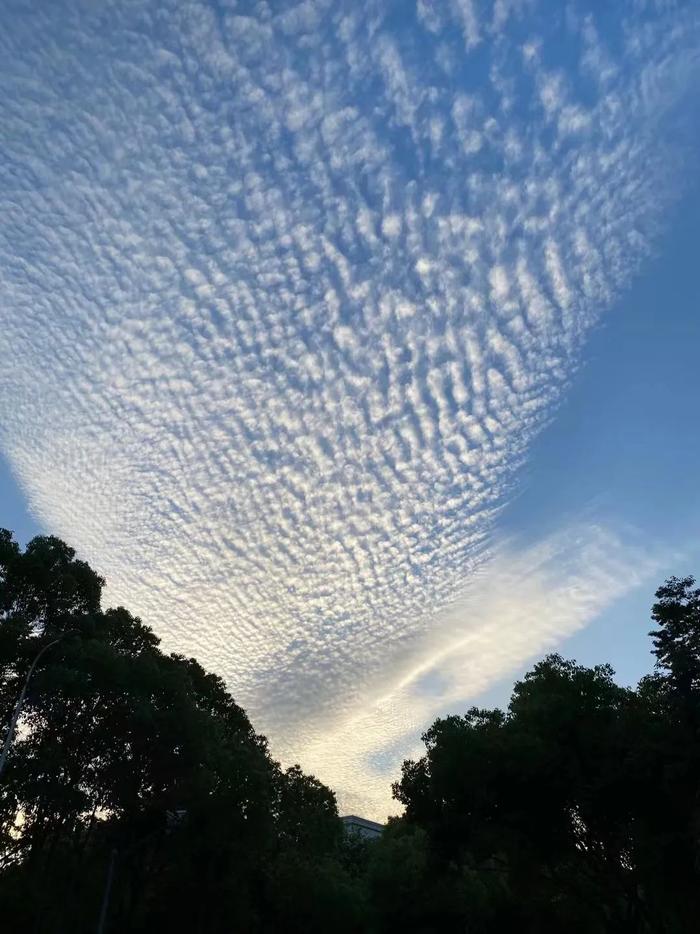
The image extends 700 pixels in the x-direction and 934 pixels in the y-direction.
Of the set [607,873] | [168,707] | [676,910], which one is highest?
[168,707]

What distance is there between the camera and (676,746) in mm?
23312

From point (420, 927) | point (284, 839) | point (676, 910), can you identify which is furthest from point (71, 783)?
point (676, 910)

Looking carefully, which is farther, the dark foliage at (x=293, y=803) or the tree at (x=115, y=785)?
the tree at (x=115, y=785)

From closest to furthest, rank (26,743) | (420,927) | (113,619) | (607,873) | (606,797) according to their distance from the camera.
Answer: (606,797), (607,873), (26,743), (113,619), (420,927)

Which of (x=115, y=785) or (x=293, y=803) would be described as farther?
(x=293, y=803)

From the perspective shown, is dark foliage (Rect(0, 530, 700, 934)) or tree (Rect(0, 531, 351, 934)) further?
tree (Rect(0, 531, 351, 934))

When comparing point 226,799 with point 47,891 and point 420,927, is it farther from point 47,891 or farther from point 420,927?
point 420,927

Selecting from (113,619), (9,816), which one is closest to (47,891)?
(9,816)

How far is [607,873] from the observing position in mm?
27469

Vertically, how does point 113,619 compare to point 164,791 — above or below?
above

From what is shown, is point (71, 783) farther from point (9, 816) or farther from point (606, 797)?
point (606, 797)

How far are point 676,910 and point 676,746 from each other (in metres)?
5.47

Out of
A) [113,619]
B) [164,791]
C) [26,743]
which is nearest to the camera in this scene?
[26,743]

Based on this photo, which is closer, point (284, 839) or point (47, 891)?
point (47, 891)
